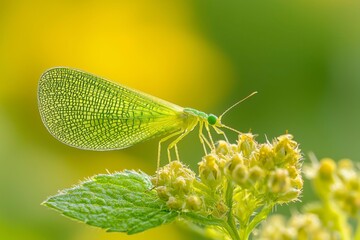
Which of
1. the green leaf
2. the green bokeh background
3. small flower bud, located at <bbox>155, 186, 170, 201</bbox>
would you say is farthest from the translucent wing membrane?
the green bokeh background

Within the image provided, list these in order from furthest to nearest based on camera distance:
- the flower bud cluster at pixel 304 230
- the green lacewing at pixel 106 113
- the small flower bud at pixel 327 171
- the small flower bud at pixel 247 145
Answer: the green lacewing at pixel 106 113
the small flower bud at pixel 247 145
the small flower bud at pixel 327 171
the flower bud cluster at pixel 304 230

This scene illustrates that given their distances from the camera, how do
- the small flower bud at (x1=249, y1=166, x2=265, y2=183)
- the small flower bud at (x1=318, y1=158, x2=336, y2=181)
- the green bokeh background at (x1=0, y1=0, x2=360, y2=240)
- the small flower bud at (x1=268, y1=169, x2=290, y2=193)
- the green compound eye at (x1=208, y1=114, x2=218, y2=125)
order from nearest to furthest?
the small flower bud at (x1=318, y1=158, x2=336, y2=181), the small flower bud at (x1=268, y1=169, x2=290, y2=193), the small flower bud at (x1=249, y1=166, x2=265, y2=183), the green compound eye at (x1=208, y1=114, x2=218, y2=125), the green bokeh background at (x1=0, y1=0, x2=360, y2=240)

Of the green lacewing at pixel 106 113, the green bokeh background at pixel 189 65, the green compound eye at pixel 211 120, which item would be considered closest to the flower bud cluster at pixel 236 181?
the green lacewing at pixel 106 113

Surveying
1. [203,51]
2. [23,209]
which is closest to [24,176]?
[23,209]

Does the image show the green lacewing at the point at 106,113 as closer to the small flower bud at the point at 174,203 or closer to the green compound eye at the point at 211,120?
the green compound eye at the point at 211,120

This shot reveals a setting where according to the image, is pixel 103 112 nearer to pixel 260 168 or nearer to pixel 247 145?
pixel 247 145

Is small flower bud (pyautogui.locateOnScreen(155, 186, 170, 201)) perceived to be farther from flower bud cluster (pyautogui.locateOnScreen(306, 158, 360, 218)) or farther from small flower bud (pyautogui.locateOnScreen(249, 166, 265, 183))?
flower bud cluster (pyautogui.locateOnScreen(306, 158, 360, 218))

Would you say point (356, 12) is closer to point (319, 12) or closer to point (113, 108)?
point (319, 12)
